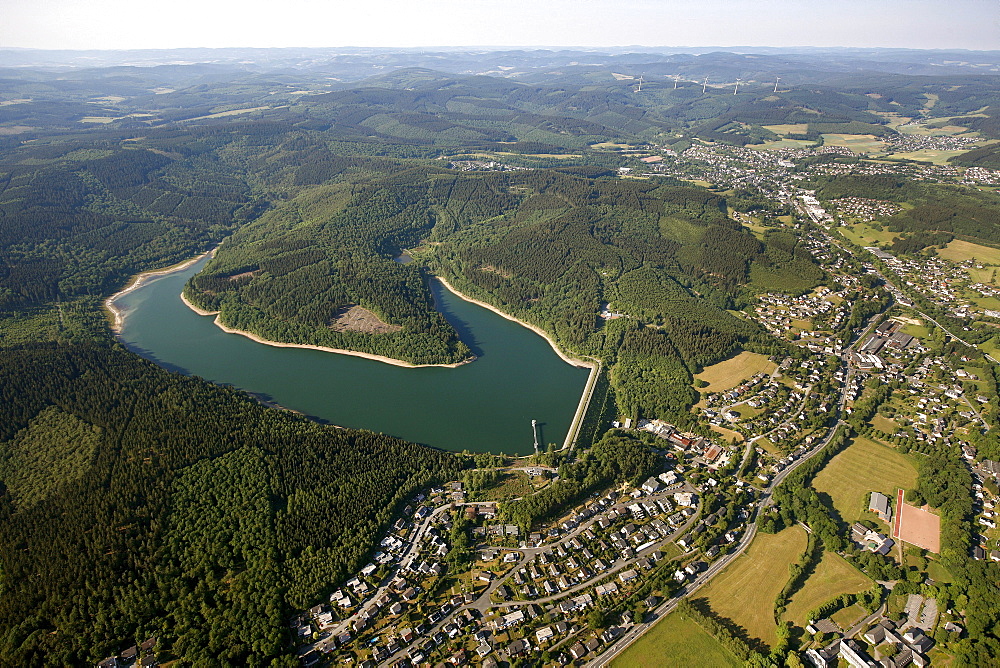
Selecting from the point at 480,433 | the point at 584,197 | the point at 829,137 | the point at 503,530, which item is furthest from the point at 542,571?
the point at 829,137

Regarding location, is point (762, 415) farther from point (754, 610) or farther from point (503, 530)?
point (503, 530)

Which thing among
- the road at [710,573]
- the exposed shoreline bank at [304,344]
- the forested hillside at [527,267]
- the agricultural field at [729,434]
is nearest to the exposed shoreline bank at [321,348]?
the exposed shoreline bank at [304,344]

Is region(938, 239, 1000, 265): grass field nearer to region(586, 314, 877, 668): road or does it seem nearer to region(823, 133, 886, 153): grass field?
region(586, 314, 877, 668): road

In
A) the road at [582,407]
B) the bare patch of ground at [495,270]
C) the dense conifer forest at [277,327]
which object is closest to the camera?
the dense conifer forest at [277,327]

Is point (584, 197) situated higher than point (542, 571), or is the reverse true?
point (584, 197)

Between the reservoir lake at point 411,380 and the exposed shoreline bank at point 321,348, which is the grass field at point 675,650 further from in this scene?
the exposed shoreline bank at point 321,348

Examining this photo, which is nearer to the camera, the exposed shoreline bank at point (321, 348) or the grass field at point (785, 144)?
the exposed shoreline bank at point (321, 348)
